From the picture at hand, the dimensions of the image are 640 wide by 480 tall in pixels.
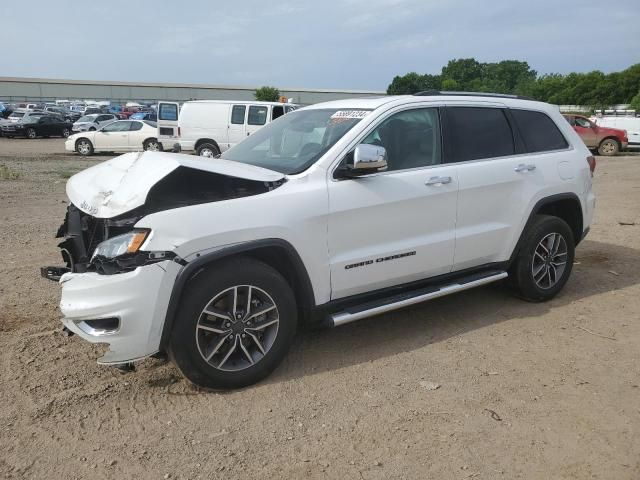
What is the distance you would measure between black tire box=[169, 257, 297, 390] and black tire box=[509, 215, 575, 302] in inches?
93.7

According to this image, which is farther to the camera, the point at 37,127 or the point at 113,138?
the point at 37,127

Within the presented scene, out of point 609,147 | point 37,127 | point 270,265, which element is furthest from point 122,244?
point 37,127

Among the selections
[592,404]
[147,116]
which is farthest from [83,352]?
[147,116]

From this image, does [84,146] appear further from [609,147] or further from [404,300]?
[609,147]

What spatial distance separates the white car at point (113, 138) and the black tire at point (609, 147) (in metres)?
18.0

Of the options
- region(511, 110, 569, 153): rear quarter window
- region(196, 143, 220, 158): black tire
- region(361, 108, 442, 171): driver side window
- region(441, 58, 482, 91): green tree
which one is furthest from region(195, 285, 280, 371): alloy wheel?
region(441, 58, 482, 91): green tree

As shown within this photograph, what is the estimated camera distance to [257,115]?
57.5 ft

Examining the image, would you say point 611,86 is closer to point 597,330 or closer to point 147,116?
point 147,116

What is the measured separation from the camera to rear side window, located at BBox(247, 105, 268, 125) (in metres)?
17.5

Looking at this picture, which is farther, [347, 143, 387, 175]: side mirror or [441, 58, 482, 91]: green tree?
[441, 58, 482, 91]: green tree

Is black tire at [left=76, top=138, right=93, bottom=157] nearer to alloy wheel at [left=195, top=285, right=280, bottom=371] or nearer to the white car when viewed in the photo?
the white car

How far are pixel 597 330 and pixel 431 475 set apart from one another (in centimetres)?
254

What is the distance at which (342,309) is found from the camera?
3924 mm

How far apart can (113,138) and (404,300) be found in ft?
64.0
